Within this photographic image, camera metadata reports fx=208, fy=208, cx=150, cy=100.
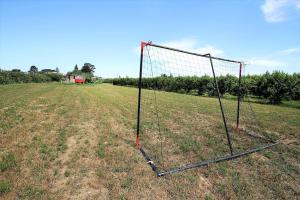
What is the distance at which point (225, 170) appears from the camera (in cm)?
498

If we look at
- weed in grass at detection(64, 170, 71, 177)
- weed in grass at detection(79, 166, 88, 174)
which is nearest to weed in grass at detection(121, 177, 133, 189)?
weed in grass at detection(79, 166, 88, 174)

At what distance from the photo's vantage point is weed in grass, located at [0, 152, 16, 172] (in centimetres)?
469

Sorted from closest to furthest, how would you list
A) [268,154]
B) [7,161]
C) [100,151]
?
1. [7,161]
2. [100,151]
3. [268,154]

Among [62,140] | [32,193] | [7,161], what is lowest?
[32,193]

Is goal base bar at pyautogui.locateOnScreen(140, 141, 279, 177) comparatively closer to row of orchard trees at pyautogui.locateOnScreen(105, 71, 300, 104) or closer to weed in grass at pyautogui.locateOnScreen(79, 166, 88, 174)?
weed in grass at pyautogui.locateOnScreen(79, 166, 88, 174)

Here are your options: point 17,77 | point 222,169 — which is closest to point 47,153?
point 222,169

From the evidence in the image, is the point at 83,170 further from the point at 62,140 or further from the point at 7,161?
the point at 62,140

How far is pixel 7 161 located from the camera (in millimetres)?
4984

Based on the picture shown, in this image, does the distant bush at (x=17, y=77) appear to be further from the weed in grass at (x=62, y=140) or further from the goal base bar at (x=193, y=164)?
the goal base bar at (x=193, y=164)

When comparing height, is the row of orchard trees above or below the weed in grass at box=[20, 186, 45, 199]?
above

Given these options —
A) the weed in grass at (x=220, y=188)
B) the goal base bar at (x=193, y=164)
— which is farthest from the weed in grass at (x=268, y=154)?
the weed in grass at (x=220, y=188)

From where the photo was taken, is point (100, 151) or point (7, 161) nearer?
point (7, 161)

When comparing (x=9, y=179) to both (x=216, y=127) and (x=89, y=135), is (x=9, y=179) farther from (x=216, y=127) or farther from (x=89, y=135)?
(x=216, y=127)

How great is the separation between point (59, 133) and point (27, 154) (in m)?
1.90
